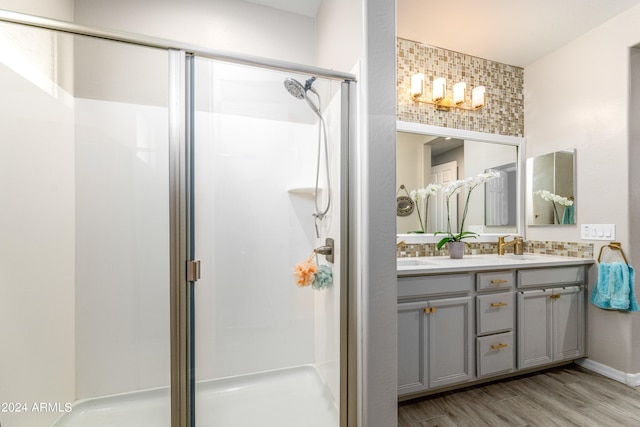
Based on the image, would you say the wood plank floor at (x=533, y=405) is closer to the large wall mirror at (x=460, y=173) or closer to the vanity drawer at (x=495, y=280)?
the vanity drawer at (x=495, y=280)

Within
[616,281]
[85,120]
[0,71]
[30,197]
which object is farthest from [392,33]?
[616,281]

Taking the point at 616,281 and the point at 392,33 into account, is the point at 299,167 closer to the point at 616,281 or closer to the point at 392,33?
the point at 392,33

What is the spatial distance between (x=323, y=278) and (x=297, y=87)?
41.7 inches

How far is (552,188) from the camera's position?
243 centimetres

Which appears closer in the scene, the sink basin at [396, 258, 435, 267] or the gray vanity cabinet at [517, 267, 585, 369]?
the gray vanity cabinet at [517, 267, 585, 369]

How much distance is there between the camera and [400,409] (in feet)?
5.59

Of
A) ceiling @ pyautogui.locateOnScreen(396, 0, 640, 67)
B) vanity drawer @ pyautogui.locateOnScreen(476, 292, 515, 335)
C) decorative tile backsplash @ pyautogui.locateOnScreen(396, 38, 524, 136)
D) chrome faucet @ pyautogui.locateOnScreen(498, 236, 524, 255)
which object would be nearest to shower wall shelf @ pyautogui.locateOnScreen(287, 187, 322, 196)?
decorative tile backsplash @ pyautogui.locateOnScreen(396, 38, 524, 136)

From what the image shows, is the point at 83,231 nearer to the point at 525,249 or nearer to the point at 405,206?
the point at 405,206

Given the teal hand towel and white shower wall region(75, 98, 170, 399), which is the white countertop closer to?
the teal hand towel

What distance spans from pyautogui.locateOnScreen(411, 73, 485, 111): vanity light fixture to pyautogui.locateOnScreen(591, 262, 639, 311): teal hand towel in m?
1.55

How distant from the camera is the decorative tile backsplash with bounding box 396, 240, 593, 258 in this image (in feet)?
7.29

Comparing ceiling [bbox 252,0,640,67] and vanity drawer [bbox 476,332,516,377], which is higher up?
ceiling [bbox 252,0,640,67]

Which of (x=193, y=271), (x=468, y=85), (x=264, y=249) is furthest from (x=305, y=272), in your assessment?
(x=468, y=85)

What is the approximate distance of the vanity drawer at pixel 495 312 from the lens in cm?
182
